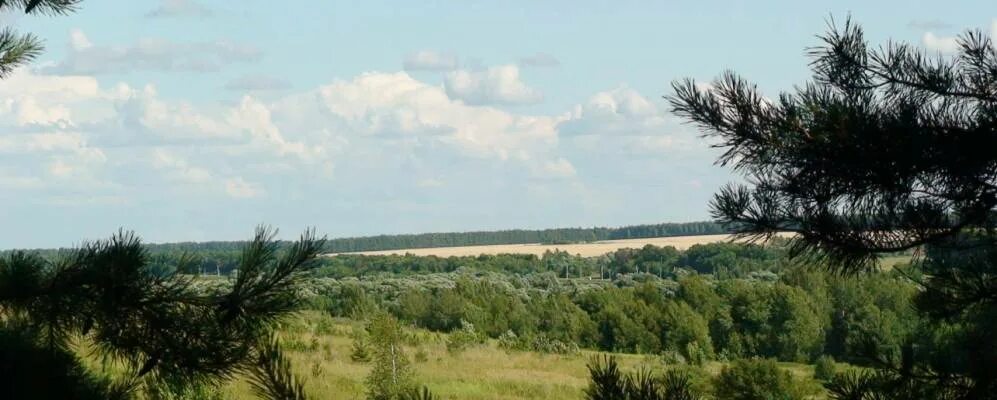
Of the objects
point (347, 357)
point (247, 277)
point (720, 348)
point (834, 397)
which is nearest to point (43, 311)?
point (247, 277)

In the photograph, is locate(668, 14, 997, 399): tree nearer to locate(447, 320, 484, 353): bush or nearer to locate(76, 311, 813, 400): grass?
locate(76, 311, 813, 400): grass

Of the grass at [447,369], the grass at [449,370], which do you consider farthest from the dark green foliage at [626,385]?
the grass at [449,370]

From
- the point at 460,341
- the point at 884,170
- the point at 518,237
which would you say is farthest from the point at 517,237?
the point at 884,170

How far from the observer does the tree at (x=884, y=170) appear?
4.28 metres

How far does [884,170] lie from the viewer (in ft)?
14.3

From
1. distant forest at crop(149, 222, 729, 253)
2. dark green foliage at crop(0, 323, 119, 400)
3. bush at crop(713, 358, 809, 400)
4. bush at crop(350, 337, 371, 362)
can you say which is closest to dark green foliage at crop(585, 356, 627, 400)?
dark green foliage at crop(0, 323, 119, 400)

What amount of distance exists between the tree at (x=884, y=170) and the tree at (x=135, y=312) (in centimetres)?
227

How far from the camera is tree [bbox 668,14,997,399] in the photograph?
4.28 meters

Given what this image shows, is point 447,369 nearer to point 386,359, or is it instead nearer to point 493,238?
point 386,359

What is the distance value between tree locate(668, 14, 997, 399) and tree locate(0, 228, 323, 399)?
2270 millimetres

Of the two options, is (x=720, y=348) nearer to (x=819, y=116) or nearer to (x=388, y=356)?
(x=388, y=356)

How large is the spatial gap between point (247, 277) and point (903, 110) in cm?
272

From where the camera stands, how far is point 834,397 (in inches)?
162

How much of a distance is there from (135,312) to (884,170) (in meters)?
2.85
